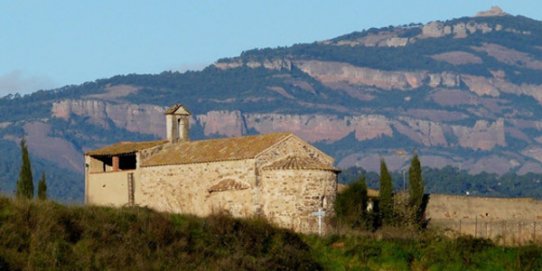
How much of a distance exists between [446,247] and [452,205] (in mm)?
23822

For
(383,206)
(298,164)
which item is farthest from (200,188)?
(383,206)

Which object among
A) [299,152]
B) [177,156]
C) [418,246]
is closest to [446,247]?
[418,246]

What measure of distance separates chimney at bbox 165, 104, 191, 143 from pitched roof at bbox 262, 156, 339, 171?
8877 mm

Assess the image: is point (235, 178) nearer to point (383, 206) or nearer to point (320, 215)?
point (383, 206)

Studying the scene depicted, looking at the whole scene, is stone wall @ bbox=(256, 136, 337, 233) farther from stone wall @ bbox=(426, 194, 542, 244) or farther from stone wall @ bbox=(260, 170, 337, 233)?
stone wall @ bbox=(426, 194, 542, 244)

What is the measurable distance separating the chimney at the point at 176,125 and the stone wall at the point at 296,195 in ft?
30.3

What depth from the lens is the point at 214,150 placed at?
62219mm

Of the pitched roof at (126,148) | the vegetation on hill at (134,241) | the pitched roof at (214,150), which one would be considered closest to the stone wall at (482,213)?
the pitched roof at (214,150)

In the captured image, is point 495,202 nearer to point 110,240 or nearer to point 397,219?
point 397,219

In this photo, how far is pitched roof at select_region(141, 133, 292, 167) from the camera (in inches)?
2376

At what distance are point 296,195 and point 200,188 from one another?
16.8ft

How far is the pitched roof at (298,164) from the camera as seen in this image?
58656 mm

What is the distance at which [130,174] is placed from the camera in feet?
217

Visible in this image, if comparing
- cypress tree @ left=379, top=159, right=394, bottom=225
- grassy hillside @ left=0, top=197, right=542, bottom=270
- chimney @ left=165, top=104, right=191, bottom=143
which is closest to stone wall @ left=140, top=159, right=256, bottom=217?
chimney @ left=165, top=104, right=191, bottom=143
